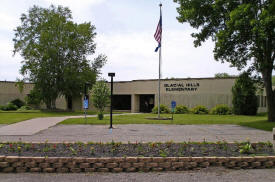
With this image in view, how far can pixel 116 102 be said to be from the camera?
44594mm

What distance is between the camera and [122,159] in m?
6.81

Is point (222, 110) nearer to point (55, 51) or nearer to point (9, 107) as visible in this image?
point (55, 51)

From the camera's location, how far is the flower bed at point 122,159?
6.74m

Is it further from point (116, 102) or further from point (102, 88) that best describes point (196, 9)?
point (116, 102)

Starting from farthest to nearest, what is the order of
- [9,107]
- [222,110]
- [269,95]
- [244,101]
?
[9,107] → [222,110] → [244,101] → [269,95]

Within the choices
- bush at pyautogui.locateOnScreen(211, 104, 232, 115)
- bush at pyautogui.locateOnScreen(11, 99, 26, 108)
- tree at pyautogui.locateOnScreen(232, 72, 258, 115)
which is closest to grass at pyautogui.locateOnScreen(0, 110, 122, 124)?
bush at pyautogui.locateOnScreen(11, 99, 26, 108)

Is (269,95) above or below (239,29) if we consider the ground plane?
below

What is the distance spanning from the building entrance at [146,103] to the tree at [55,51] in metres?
7.36

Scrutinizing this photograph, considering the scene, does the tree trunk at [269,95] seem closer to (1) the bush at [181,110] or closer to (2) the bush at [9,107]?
(1) the bush at [181,110]

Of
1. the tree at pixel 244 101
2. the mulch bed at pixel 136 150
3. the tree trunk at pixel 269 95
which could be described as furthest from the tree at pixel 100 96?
the mulch bed at pixel 136 150

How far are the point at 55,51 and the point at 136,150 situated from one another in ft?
106

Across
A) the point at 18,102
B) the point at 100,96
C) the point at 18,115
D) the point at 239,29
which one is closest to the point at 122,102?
the point at 18,102

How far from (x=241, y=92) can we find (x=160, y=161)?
26519 millimetres

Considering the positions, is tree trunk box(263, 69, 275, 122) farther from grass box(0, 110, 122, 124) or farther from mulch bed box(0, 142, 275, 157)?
grass box(0, 110, 122, 124)
